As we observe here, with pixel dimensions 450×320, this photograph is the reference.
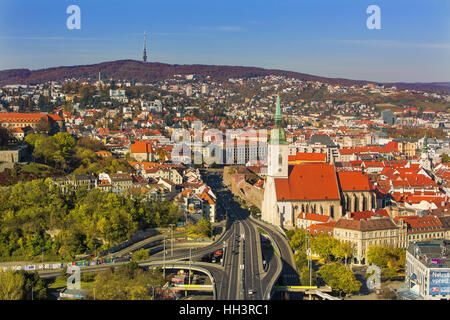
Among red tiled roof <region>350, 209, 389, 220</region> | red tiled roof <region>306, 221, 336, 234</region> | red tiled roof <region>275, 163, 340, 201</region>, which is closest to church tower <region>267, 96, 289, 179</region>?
red tiled roof <region>275, 163, 340, 201</region>

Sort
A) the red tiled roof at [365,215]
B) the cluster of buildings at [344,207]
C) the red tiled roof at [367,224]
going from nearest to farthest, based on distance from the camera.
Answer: the red tiled roof at [367,224]
the cluster of buildings at [344,207]
the red tiled roof at [365,215]

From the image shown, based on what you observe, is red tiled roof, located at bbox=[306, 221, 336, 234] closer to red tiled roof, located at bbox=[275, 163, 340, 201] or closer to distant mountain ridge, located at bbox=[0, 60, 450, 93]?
red tiled roof, located at bbox=[275, 163, 340, 201]

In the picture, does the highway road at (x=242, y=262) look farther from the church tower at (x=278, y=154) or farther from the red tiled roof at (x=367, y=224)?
the church tower at (x=278, y=154)

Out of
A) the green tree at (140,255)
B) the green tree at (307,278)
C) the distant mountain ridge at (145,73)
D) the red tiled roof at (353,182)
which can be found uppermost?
the distant mountain ridge at (145,73)

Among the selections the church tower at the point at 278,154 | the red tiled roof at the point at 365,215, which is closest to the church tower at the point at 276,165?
the church tower at the point at 278,154

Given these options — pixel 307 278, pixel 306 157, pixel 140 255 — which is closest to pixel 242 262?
pixel 307 278

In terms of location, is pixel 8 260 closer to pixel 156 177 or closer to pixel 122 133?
pixel 156 177

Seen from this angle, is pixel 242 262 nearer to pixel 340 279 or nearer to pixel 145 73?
pixel 340 279

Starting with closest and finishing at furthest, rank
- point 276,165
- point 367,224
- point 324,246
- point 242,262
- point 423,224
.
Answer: point 242,262
point 324,246
point 367,224
point 423,224
point 276,165
